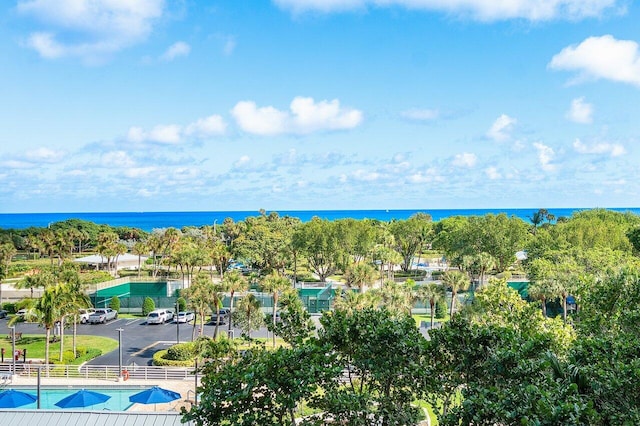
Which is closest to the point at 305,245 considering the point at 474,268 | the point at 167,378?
the point at 474,268

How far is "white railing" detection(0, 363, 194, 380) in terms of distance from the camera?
28562 millimetres

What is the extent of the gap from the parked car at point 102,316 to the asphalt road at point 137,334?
50cm

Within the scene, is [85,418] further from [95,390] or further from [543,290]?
[543,290]

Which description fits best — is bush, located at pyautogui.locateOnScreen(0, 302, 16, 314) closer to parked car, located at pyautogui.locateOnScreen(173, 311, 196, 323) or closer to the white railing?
parked car, located at pyautogui.locateOnScreen(173, 311, 196, 323)

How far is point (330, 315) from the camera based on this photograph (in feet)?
36.3

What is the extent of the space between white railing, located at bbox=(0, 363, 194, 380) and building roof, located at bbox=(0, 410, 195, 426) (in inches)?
554

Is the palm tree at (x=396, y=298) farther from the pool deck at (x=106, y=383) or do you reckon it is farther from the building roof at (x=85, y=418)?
the building roof at (x=85, y=418)

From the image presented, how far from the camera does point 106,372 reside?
92.7ft

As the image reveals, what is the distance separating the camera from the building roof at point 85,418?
14.2 meters

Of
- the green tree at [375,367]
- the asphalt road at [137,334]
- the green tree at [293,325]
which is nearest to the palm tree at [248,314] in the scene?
the asphalt road at [137,334]

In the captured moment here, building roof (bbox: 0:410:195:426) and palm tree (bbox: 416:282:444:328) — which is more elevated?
building roof (bbox: 0:410:195:426)

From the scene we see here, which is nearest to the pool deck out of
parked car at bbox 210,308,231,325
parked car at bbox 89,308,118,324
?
parked car at bbox 89,308,118,324

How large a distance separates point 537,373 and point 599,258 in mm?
41210

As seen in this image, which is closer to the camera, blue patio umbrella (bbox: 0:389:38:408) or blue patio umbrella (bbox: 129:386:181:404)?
blue patio umbrella (bbox: 0:389:38:408)
